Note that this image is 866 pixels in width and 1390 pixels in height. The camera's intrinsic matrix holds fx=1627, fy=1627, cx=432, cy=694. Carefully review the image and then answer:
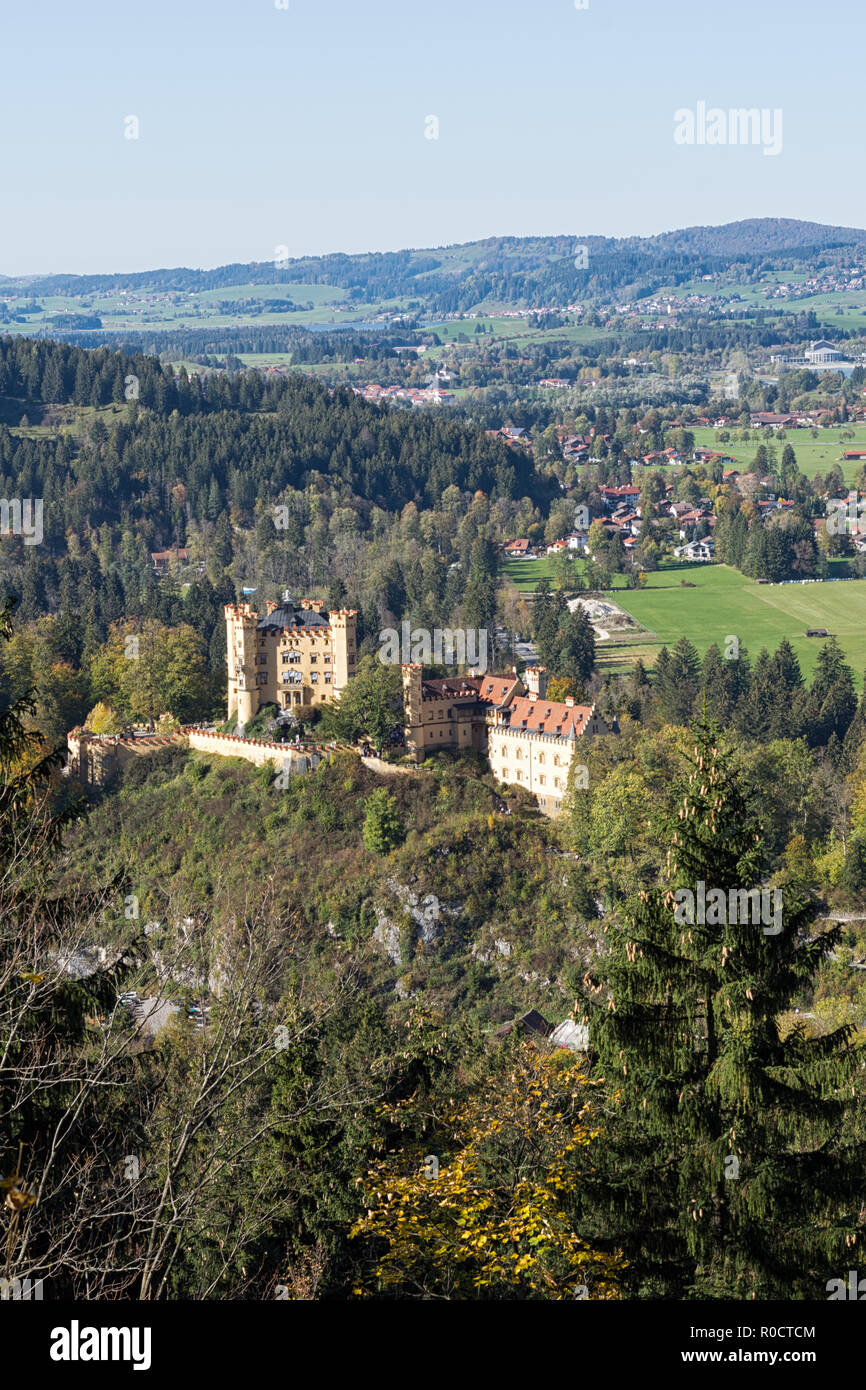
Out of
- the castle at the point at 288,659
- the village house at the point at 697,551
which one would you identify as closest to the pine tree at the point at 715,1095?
the castle at the point at 288,659

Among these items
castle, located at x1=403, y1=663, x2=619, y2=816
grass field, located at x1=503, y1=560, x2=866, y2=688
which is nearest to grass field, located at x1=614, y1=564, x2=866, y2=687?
grass field, located at x1=503, y1=560, x2=866, y2=688

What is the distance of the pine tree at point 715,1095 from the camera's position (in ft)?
58.1

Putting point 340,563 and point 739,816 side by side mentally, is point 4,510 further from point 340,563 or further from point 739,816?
point 739,816

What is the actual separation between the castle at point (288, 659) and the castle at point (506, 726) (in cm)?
360

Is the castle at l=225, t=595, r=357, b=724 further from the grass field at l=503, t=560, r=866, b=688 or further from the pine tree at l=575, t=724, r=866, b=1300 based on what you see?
the pine tree at l=575, t=724, r=866, b=1300

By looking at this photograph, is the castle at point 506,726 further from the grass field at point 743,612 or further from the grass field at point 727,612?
the grass field at point 743,612

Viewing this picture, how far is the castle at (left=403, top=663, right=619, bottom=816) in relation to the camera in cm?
6334

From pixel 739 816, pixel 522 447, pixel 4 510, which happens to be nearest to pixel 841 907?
pixel 739 816

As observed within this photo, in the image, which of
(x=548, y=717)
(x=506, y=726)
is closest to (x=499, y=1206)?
(x=548, y=717)

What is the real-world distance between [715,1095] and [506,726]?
46.7 meters

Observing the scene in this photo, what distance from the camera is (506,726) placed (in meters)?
64.6

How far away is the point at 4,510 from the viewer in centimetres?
15012

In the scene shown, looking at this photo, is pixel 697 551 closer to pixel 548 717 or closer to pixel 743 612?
pixel 743 612
